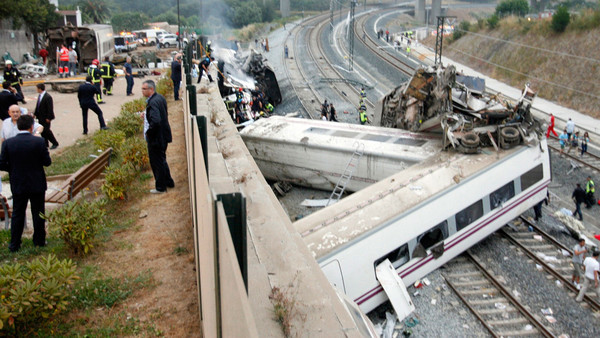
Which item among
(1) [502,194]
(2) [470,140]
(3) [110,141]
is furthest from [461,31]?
(3) [110,141]

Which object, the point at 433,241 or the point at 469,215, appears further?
the point at 469,215

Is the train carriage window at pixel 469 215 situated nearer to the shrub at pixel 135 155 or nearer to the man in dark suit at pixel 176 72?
the shrub at pixel 135 155

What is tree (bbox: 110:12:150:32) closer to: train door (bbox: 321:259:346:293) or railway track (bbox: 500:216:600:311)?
railway track (bbox: 500:216:600:311)

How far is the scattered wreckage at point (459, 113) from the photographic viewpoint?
1391 centimetres

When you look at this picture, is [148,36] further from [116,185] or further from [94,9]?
[116,185]

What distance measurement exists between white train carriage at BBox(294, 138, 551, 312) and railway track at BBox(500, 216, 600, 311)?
0.84 metres

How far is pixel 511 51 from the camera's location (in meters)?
42.8

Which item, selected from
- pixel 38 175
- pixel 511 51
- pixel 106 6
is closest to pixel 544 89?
pixel 511 51

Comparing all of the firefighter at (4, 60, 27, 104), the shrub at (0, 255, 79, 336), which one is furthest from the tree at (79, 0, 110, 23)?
the shrub at (0, 255, 79, 336)

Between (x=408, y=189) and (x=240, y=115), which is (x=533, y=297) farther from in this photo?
(x=240, y=115)

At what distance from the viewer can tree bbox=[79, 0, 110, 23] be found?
7456 centimetres

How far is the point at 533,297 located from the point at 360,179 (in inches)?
244

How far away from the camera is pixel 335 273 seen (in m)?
9.50

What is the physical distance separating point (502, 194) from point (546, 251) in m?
2.12
